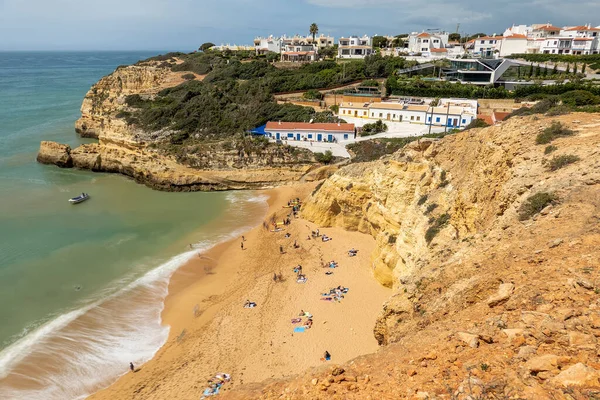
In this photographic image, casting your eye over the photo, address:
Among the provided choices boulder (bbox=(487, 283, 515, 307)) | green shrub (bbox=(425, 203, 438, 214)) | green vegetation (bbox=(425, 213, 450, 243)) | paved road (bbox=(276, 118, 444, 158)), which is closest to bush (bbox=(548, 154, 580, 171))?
green vegetation (bbox=(425, 213, 450, 243))

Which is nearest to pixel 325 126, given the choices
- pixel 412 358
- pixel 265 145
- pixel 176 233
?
pixel 265 145

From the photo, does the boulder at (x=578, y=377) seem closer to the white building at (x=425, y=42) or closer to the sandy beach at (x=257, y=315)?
the sandy beach at (x=257, y=315)

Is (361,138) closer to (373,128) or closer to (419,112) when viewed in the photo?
(373,128)

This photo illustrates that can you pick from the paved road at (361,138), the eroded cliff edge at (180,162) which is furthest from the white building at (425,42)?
the eroded cliff edge at (180,162)

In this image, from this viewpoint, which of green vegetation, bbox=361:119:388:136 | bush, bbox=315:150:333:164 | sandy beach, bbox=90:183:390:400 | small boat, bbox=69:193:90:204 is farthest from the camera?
green vegetation, bbox=361:119:388:136

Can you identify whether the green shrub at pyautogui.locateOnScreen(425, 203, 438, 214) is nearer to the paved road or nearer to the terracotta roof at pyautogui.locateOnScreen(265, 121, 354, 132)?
the paved road

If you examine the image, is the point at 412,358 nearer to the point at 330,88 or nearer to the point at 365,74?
the point at 330,88
